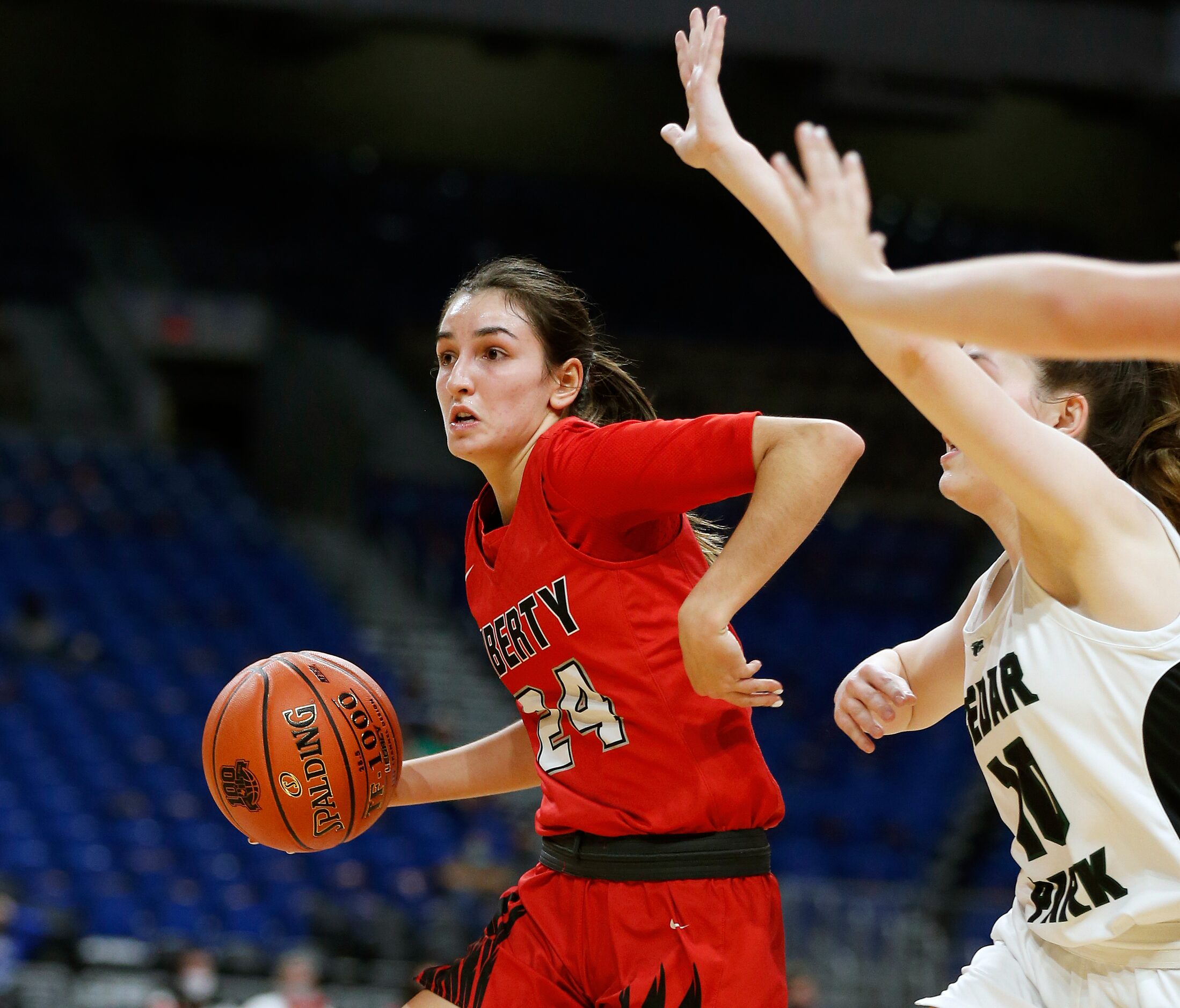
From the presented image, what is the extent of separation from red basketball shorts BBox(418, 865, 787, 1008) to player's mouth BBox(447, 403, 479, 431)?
0.85 metres

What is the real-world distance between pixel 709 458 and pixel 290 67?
15.9m

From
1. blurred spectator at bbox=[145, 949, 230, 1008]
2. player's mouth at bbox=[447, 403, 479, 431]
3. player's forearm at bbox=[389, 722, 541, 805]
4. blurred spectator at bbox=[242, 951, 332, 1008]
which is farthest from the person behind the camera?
blurred spectator at bbox=[145, 949, 230, 1008]

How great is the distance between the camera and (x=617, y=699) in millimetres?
2580

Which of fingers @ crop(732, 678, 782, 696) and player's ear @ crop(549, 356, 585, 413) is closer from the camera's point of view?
Result: fingers @ crop(732, 678, 782, 696)

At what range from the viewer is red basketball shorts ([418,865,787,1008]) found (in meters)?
2.47

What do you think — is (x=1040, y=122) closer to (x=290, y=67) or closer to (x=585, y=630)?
(x=290, y=67)

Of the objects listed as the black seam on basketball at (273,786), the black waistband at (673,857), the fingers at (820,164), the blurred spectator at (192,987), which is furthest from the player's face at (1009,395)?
→ the blurred spectator at (192,987)

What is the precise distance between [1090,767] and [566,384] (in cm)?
132

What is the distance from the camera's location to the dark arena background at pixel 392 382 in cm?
880

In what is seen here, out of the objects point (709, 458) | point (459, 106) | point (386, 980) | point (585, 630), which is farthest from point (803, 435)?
point (459, 106)

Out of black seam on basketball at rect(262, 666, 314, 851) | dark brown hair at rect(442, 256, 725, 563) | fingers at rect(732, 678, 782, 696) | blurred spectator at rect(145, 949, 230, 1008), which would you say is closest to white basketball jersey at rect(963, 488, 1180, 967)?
fingers at rect(732, 678, 782, 696)

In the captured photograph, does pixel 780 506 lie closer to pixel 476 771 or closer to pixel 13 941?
pixel 476 771

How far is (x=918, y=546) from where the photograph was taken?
13.9 metres

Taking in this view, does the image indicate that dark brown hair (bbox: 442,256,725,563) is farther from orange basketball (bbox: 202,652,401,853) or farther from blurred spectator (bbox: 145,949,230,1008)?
blurred spectator (bbox: 145,949,230,1008)
